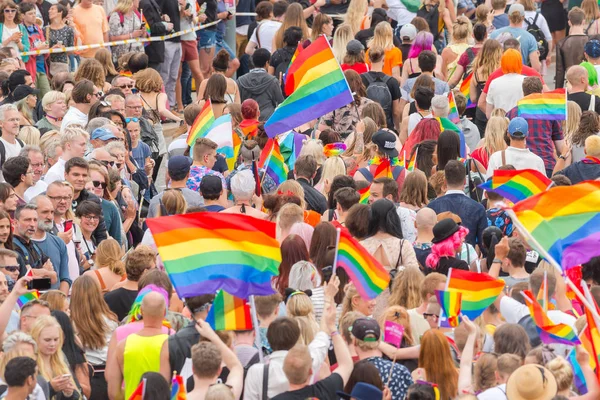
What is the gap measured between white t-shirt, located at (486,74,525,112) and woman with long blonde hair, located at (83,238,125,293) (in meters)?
5.99

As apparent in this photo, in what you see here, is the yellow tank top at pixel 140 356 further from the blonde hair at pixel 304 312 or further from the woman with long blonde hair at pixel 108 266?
the woman with long blonde hair at pixel 108 266

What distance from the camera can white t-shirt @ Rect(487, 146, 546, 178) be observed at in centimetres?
1239

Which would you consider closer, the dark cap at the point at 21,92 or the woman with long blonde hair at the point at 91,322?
the woman with long blonde hair at the point at 91,322

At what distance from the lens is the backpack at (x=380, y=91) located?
15.3m

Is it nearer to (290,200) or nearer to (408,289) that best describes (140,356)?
(408,289)

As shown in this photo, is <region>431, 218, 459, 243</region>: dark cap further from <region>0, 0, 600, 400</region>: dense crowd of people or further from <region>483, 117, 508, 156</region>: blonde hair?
<region>483, 117, 508, 156</region>: blonde hair

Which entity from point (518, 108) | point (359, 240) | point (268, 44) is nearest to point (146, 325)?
point (359, 240)

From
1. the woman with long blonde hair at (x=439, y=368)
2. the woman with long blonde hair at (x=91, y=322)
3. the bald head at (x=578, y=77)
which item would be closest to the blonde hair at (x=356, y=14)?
the bald head at (x=578, y=77)

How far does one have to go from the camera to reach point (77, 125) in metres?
12.5

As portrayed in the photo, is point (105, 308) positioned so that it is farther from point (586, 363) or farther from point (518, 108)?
point (518, 108)

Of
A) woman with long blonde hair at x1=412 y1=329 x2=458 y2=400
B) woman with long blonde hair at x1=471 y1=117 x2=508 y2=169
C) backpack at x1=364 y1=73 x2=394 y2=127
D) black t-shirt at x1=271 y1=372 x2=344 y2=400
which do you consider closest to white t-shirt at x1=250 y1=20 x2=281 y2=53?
backpack at x1=364 y1=73 x2=394 y2=127

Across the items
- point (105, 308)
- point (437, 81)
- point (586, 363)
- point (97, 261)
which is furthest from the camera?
point (437, 81)

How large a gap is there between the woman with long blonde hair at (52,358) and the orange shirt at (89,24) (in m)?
9.88

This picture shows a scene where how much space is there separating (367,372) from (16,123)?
19.3ft
